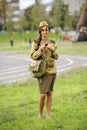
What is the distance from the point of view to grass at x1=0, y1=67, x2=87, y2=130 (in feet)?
27.5

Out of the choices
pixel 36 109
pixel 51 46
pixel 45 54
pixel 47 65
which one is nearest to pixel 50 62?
pixel 47 65

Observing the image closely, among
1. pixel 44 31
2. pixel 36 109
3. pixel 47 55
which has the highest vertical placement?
pixel 44 31

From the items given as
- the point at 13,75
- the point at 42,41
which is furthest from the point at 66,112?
the point at 13,75

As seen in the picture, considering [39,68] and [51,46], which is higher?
[51,46]

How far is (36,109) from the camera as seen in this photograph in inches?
417

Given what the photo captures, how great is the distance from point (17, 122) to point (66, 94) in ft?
14.8

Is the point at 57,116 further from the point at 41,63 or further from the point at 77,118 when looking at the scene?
the point at 41,63

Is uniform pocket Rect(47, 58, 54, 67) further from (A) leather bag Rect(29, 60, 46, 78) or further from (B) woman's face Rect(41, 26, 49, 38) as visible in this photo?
(B) woman's face Rect(41, 26, 49, 38)

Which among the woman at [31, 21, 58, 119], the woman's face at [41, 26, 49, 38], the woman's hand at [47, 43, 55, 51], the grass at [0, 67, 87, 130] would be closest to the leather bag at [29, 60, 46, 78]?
the woman at [31, 21, 58, 119]

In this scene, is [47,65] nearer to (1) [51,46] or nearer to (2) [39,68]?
(2) [39,68]

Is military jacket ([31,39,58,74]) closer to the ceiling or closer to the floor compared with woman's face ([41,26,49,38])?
closer to the floor

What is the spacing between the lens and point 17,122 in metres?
8.82

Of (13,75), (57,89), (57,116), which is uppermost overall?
(57,116)

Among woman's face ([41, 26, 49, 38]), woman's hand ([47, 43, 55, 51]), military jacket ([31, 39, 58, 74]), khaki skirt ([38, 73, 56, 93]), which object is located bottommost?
khaki skirt ([38, 73, 56, 93])
